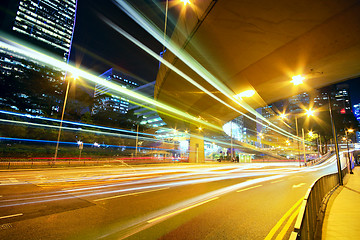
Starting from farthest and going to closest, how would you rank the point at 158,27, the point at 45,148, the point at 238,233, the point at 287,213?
the point at 45,148 → the point at 158,27 → the point at 287,213 → the point at 238,233

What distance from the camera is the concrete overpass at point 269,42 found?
288 inches

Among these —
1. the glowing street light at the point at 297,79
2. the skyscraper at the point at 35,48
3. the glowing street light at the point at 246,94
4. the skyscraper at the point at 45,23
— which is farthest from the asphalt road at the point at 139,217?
the skyscraper at the point at 45,23

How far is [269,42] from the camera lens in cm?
926

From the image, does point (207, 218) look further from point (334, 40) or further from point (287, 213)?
point (334, 40)

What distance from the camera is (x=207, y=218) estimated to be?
608 centimetres

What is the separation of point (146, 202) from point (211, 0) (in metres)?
8.88

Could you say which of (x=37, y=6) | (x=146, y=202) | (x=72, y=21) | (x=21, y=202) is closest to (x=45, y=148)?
(x=21, y=202)

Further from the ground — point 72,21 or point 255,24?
point 72,21

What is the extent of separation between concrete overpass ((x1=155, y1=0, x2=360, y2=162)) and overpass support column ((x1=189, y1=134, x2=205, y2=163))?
77.1 ft

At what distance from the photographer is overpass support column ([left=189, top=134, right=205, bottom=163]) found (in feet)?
124

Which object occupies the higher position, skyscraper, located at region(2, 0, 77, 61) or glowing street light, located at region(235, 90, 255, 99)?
skyscraper, located at region(2, 0, 77, 61)

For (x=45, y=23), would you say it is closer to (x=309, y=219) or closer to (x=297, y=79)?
(x=297, y=79)

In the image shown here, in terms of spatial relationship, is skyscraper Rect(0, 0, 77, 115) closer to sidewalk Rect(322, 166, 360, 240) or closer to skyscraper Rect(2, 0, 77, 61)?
skyscraper Rect(2, 0, 77, 61)

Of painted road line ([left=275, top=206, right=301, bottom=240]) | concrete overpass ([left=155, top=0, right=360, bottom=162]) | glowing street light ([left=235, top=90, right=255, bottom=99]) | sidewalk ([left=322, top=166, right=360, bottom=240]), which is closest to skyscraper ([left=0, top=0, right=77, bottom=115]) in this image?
concrete overpass ([left=155, top=0, right=360, bottom=162])
